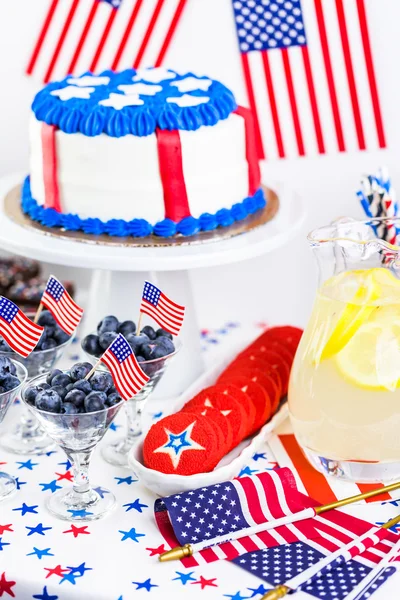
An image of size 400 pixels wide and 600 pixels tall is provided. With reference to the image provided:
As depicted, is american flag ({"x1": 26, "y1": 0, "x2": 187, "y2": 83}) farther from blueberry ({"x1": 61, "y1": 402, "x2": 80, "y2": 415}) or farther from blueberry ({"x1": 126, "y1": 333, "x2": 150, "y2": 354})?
blueberry ({"x1": 61, "y1": 402, "x2": 80, "y2": 415})

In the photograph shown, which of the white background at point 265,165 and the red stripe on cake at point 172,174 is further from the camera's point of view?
the white background at point 265,165

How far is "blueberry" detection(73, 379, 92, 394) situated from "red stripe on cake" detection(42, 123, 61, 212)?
583 millimetres

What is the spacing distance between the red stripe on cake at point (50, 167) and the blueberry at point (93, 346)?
38cm

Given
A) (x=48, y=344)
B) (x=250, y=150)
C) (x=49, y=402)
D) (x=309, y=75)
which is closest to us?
(x=49, y=402)

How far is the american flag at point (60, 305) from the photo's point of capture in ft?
5.42

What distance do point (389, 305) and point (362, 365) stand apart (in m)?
0.12

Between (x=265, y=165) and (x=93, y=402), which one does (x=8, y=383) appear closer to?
(x=93, y=402)

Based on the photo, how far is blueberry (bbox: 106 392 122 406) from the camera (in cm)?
146

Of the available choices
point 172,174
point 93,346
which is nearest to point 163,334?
point 93,346

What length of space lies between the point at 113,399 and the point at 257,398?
0.40 m

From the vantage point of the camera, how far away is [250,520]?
149 cm

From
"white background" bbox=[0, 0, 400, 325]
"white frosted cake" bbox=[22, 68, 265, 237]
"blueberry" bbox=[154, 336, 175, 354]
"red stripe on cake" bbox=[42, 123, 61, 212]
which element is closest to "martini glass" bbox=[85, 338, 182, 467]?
"blueberry" bbox=[154, 336, 175, 354]

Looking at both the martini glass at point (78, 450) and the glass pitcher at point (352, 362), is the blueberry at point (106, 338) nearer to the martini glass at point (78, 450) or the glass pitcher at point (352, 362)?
the martini glass at point (78, 450)

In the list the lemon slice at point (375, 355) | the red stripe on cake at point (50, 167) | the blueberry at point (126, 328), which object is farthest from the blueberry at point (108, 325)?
the lemon slice at point (375, 355)
